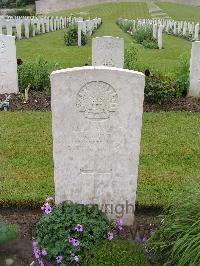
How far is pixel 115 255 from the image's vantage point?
12.2 feet

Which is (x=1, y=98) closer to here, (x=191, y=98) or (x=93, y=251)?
(x=191, y=98)

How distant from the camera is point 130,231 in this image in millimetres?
4527

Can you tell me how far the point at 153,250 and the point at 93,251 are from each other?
616 millimetres

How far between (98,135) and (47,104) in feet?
15.4

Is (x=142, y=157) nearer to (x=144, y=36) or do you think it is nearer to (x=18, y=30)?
(x=144, y=36)

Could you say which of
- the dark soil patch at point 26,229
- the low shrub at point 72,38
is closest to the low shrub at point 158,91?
the dark soil patch at point 26,229

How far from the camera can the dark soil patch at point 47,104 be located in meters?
8.49

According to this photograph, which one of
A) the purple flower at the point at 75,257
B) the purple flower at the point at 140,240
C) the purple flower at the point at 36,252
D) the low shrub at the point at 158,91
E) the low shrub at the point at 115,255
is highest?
the low shrub at the point at 158,91

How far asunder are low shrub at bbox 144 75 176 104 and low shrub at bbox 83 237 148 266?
4.98 metres

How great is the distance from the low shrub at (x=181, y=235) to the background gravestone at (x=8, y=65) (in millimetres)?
5470

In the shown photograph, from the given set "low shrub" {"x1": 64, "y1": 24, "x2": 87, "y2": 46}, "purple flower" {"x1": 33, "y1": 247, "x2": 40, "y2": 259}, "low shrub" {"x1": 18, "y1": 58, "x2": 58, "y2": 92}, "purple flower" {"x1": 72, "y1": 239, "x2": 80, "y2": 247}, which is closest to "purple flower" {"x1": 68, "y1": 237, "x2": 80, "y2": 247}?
"purple flower" {"x1": 72, "y1": 239, "x2": 80, "y2": 247}

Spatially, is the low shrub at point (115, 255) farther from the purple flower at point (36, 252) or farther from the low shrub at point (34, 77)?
the low shrub at point (34, 77)

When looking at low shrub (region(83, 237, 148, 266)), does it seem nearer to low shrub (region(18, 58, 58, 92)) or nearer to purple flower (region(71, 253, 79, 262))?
purple flower (region(71, 253, 79, 262))

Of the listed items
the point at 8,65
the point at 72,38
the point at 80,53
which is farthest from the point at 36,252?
the point at 72,38
